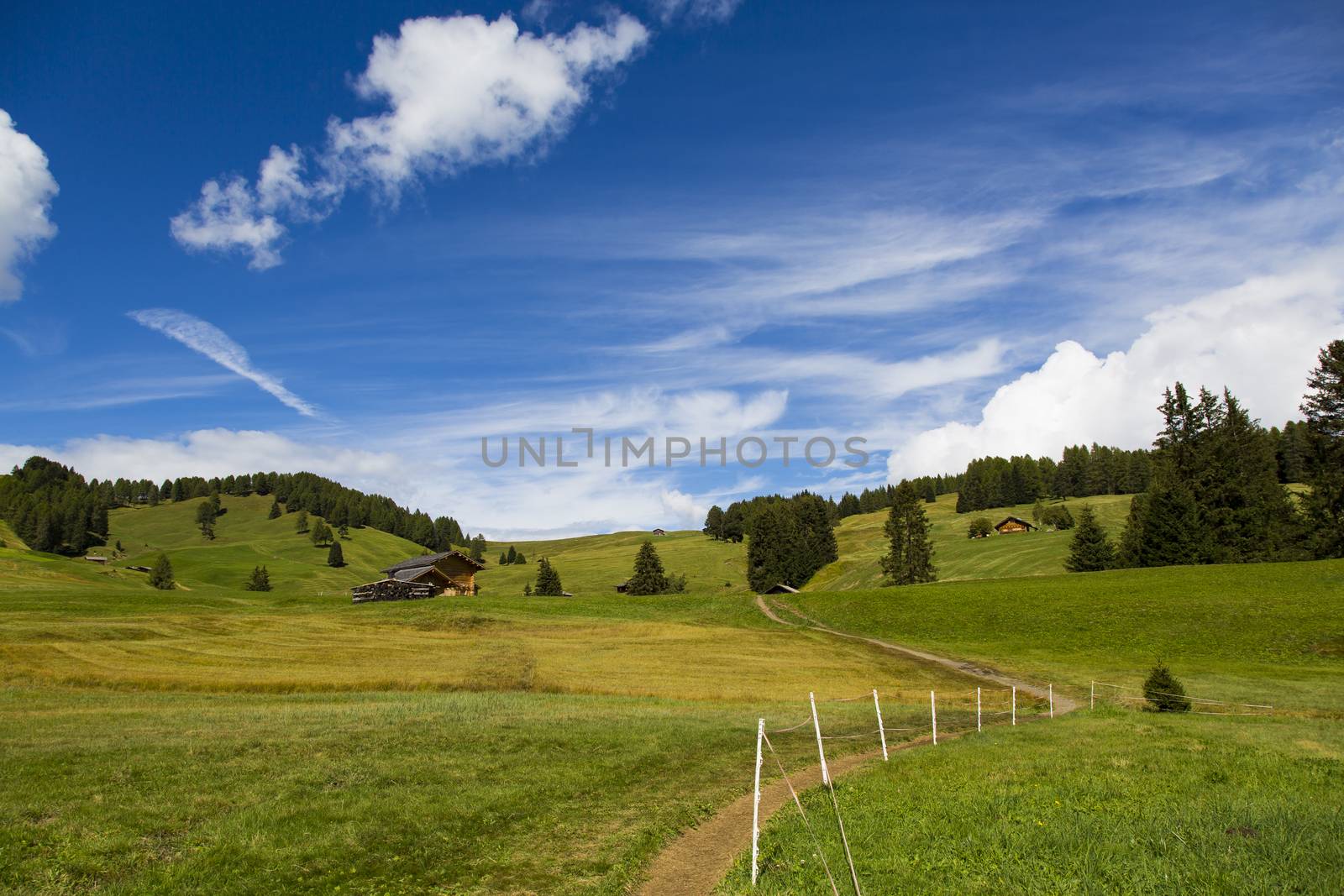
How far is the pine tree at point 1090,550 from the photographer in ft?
317

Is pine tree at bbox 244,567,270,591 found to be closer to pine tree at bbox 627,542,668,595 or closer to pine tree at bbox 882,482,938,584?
pine tree at bbox 627,542,668,595

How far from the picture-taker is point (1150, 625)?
62.3 m

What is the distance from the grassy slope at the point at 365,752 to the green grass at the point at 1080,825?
3.27m

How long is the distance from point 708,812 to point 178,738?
1597 cm

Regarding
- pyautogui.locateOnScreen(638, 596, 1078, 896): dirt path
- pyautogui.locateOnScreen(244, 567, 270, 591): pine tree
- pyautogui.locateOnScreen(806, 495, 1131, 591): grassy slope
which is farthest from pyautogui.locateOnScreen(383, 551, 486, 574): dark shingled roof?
pyautogui.locateOnScreen(638, 596, 1078, 896): dirt path

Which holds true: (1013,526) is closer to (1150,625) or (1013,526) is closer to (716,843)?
(1150,625)

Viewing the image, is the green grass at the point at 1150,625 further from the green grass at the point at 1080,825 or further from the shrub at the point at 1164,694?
the green grass at the point at 1080,825

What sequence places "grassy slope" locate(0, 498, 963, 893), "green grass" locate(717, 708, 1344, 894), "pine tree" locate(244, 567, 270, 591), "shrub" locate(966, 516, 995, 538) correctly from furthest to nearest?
"shrub" locate(966, 516, 995, 538) → "pine tree" locate(244, 567, 270, 591) → "grassy slope" locate(0, 498, 963, 893) → "green grass" locate(717, 708, 1344, 894)

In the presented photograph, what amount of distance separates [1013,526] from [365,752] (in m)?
167

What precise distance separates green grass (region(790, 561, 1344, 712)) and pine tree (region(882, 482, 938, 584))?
78.0 ft

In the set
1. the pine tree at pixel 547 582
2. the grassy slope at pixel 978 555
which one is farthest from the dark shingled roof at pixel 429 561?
the grassy slope at pixel 978 555

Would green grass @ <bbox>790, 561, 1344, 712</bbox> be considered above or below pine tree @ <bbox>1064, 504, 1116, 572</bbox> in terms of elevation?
below

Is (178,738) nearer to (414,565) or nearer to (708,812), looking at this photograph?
(708,812)

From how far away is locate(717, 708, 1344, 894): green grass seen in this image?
860 cm
